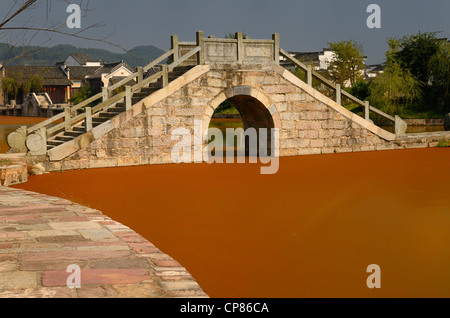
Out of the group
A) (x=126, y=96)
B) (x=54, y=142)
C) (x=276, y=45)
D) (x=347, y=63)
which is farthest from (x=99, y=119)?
(x=347, y=63)

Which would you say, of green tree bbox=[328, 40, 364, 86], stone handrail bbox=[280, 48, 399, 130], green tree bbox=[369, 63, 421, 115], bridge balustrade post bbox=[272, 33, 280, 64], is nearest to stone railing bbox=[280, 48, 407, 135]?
stone handrail bbox=[280, 48, 399, 130]

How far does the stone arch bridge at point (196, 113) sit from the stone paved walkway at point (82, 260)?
6915mm

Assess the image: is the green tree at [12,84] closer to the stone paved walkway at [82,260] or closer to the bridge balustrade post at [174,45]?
the bridge balustrade post at [174,45]

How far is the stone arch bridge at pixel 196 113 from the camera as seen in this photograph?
1394 centimetres

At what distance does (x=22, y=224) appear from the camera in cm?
636

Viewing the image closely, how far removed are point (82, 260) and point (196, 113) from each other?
10504 millimetres

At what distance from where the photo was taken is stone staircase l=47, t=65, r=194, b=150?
48.0ft

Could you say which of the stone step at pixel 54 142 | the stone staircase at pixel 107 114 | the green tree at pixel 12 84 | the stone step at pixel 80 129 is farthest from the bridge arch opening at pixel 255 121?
the green tree at pixel 12 84

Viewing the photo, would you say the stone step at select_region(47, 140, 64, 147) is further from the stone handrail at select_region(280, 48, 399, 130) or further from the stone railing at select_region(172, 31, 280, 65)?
the stone handrail at select_region(280, 48, 399, 130)

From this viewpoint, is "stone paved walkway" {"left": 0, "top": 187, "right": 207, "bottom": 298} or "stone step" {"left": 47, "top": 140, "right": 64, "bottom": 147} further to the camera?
"stone step" {"left": 47, "top": 140, "right": 64, "bottom": 147}

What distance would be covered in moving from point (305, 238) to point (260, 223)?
102 centimetres

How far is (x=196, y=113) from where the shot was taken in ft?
49.8

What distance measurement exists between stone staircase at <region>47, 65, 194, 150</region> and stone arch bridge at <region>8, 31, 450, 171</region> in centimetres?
3
